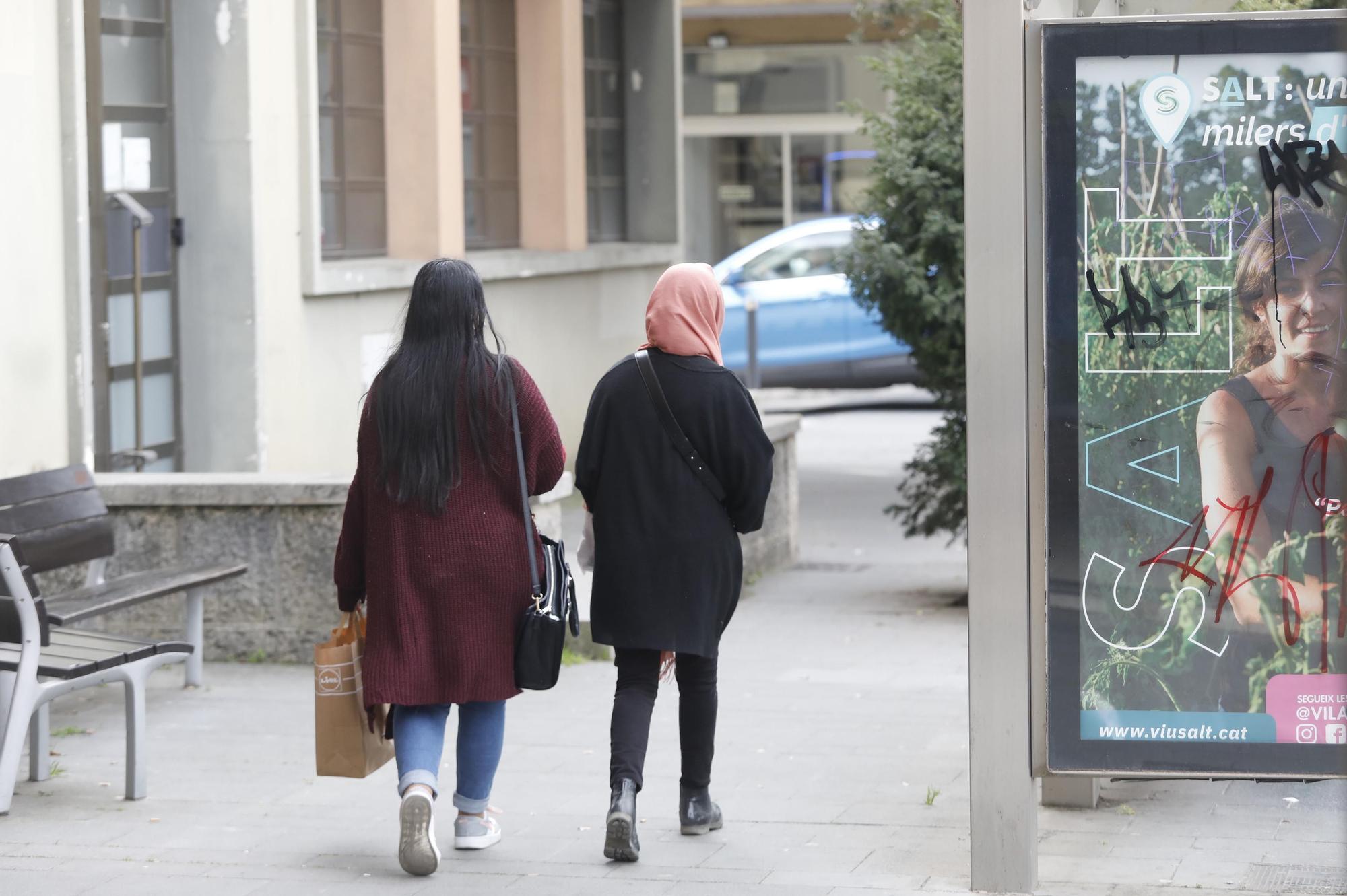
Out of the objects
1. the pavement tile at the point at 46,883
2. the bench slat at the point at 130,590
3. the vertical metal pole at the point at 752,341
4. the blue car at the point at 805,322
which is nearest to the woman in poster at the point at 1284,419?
the pavement tile at the point at 46,883

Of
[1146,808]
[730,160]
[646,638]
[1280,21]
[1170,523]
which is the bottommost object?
[1146,808]

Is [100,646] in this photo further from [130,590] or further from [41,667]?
[130,590]

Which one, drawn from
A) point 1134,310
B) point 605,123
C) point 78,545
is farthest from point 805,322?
point 1134,310

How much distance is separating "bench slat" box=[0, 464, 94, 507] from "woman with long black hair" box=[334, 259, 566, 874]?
221 centimetres

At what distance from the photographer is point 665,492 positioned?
539cm

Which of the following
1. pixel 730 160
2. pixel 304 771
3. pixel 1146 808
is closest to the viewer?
pixel 1146 808

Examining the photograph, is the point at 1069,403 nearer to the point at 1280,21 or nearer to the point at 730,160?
the point at 1280,21

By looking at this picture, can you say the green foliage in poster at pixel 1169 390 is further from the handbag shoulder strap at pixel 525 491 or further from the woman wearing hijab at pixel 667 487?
the handbag shoulder strap at pixel 525 491

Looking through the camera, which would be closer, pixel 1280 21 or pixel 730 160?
pixel 1280 21

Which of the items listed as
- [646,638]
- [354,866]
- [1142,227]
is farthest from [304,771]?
[1142,227]

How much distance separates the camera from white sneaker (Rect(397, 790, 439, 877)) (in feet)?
16.9

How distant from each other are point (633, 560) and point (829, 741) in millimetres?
1848

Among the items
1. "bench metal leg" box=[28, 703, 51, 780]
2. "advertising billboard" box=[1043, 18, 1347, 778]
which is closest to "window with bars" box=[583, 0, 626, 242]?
"bench metal leg" box=[28, 703, 51, 780]

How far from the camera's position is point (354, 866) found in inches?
211
